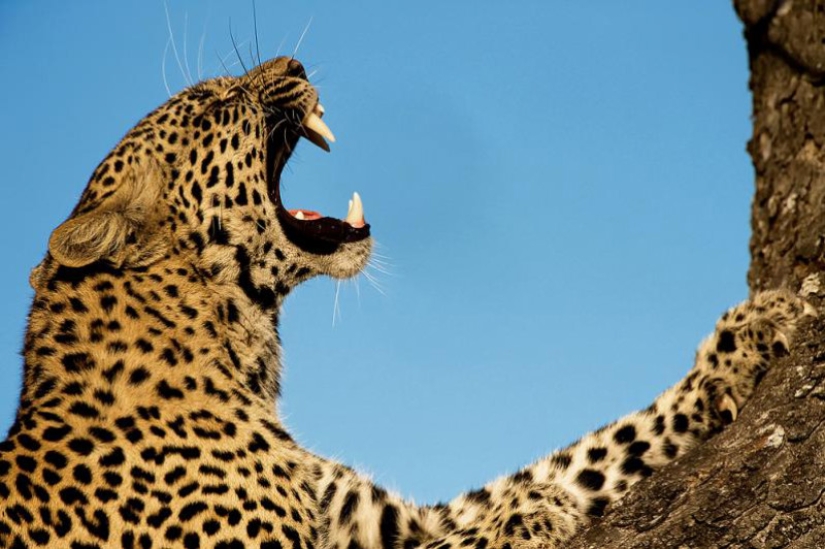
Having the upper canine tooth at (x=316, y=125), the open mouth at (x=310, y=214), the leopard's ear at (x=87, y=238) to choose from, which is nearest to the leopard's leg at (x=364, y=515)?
the open mouth at (x=310, y=214)

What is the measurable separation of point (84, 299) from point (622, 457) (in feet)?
8.99

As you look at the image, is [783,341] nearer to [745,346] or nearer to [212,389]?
[745,346]

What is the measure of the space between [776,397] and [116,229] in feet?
10.3

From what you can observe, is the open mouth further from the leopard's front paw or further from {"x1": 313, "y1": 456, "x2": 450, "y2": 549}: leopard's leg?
the leopard's front paw

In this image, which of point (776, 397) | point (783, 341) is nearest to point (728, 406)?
point (783, 341)

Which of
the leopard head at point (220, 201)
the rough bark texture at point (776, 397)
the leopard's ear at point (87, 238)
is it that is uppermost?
the leopard head at point (220, 201)

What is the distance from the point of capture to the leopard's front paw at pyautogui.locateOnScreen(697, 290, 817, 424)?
4473 millimetres

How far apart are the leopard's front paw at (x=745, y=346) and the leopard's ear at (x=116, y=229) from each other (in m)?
2.75

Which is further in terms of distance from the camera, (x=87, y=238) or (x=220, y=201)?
(x=220, y=201)

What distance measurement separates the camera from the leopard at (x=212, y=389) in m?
4.86

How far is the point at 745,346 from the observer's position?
4.76 m

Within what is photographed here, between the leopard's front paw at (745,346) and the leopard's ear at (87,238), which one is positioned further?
the leopard's ear at (87,238)

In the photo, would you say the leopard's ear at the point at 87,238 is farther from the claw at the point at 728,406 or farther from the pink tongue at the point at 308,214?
the claw at the point at 728,406

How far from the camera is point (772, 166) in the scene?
183 inches
